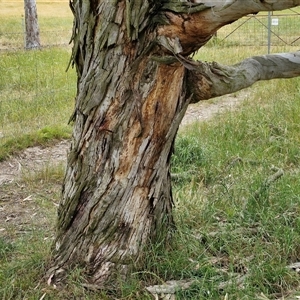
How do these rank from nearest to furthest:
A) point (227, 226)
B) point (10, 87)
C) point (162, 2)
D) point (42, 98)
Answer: point (162, 2) → point (227, 226) → point (42, 98) → point (10, 87)

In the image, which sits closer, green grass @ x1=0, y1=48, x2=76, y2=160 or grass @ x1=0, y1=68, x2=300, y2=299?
grass @ x1=0, y1=68, x2=300, y2=299

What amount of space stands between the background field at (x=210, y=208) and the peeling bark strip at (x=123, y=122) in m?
0.17

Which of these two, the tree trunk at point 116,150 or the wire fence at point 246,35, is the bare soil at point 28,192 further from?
the wire fence at point 246,35

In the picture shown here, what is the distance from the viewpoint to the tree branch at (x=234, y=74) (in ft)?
10.1

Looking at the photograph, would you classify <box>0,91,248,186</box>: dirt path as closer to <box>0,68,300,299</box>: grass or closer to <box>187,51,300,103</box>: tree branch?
<box>0,68,300,299</box>: grass

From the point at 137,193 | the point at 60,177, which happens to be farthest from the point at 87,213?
the point at 60,177

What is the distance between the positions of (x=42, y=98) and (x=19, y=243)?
5248mm

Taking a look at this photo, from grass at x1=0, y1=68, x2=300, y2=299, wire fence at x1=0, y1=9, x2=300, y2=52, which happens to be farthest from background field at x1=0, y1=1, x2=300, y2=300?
wire fence at x1=0, y1=9, x2=300, y2=52

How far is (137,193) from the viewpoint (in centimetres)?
315

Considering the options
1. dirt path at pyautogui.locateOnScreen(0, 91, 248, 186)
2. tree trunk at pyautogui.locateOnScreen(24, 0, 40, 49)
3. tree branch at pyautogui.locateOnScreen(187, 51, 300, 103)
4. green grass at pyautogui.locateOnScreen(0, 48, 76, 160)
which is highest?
tree branch at pyautogui.locateOnScreen(187, 51, 300, 103)

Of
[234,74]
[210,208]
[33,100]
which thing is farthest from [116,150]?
[33,100]

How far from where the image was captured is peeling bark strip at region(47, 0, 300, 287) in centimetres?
289

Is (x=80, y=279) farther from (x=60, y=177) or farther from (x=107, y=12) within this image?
(x=60, y=177)

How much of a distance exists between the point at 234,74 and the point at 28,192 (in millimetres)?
2630
